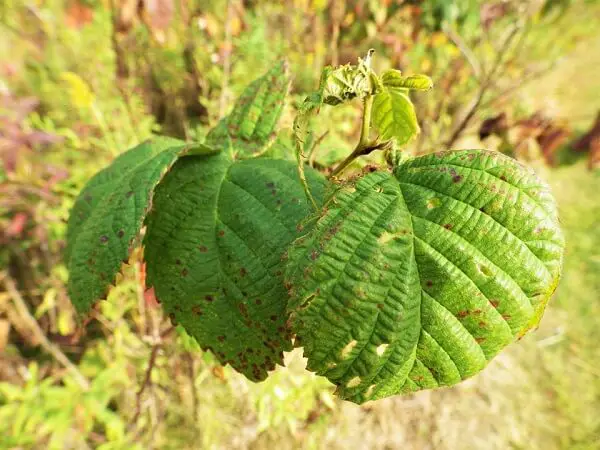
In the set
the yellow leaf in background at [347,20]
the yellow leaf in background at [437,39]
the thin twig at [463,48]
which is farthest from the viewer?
the yellow leaf in background at [437,39]

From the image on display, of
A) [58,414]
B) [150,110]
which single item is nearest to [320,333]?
[58,414]

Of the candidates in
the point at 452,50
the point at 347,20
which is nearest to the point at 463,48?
the point at 347,20

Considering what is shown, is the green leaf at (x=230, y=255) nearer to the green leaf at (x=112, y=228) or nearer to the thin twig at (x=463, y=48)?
the green leaf at (x=112, y=228)

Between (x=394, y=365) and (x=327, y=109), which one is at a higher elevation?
(x=394, y=365)

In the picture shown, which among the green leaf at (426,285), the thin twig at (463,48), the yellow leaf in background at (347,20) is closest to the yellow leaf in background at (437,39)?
the yellow leaf in background at (347,20)

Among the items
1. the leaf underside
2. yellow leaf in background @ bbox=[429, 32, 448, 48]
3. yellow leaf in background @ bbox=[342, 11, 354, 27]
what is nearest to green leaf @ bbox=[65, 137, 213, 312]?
the leaf underside

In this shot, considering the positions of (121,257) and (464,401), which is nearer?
(121,257)

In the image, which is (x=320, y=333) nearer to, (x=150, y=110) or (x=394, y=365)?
(x=394, y=365)
